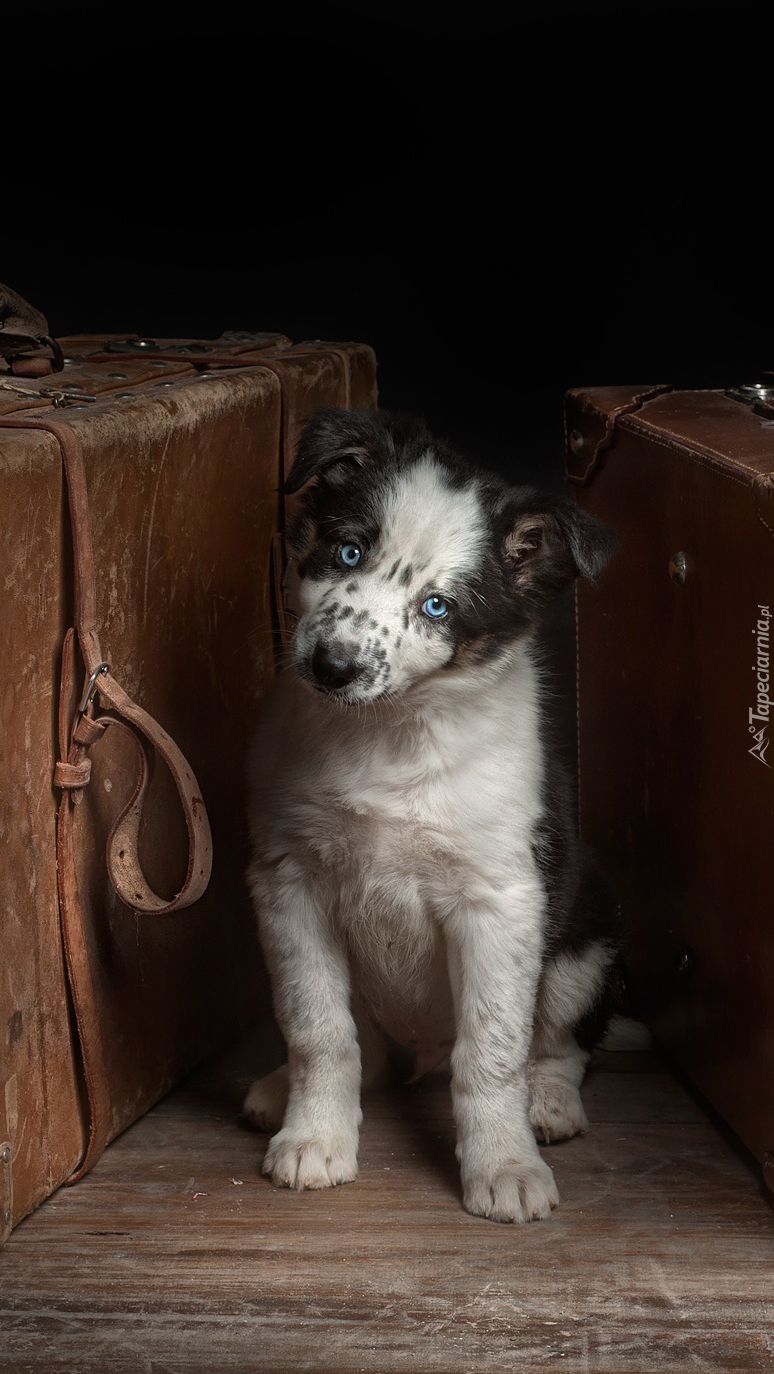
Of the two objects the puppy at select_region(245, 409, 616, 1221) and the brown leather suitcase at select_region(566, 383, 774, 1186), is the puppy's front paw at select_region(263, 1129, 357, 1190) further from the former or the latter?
the brown leather suitcase at select_region(566, 383, 774, 1186)

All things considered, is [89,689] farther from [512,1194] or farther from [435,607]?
[512,1194]

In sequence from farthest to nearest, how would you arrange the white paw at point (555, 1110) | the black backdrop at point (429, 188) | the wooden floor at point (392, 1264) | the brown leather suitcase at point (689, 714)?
the black backdrop at point (429, 188) → the white paw at point (555, 1110) → the brown leather suitcase at point (689, 714) → the wooden floor at point (392, 1264)

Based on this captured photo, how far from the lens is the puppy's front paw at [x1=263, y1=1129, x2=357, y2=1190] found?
259 cm

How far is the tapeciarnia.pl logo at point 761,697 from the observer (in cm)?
249

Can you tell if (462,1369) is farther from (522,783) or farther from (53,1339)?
(522,783)

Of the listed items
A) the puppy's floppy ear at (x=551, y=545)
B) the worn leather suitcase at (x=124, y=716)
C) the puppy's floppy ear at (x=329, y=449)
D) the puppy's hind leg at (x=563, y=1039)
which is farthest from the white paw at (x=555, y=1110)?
the puppy's floppy ear at (x=329, y=449)

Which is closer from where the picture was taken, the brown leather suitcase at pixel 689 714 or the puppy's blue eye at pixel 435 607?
the puppy's blue eye at pixel 435 607

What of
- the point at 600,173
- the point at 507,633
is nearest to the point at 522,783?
the point at 507,633

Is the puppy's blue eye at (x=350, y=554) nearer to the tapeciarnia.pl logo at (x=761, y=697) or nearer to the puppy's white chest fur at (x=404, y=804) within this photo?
the puppy's white chest fur at (x=404, y=804)

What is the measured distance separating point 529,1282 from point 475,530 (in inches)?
41.1

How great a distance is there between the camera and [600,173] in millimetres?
3756

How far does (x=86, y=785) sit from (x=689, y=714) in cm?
98

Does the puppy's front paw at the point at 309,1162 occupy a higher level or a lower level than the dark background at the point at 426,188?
lower

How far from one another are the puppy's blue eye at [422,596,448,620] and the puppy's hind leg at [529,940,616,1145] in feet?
2.24
